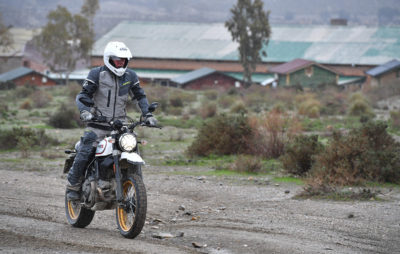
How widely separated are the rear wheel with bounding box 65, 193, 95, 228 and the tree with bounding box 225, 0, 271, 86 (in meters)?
76.2

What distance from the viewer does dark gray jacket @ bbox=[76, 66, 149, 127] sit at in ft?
30.6

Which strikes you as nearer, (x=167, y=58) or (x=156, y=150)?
(x=156, y=150)

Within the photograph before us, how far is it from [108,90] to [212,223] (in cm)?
258

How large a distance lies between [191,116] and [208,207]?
3497cm

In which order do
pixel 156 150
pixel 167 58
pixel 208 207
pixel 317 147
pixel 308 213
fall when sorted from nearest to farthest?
pixel 308 213
pixel 208 207
pixel 317 147
pixel 156 150
pixel 167 58

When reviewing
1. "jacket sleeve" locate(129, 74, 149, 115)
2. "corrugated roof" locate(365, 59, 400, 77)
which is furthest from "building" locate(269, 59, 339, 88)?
"jacket sleeve" locate(129, 74, 149, 115)

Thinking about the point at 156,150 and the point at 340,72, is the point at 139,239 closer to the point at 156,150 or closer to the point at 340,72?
the point at 156,150

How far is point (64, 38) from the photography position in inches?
3615

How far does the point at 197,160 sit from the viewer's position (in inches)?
889

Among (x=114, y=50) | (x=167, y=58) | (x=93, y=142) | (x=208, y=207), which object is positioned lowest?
(x=208, y=207)

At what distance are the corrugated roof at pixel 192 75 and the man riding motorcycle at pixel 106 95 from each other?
3007 inches

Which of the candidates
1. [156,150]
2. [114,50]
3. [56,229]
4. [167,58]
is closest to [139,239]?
[56,229]

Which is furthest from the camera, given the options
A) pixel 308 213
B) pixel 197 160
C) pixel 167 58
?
pixel 167 58

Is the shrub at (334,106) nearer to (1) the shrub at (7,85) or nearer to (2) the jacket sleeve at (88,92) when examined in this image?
(1) the shrub at (7,85)
